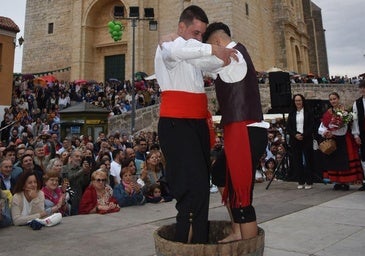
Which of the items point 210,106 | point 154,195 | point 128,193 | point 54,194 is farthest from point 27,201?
point 210,106

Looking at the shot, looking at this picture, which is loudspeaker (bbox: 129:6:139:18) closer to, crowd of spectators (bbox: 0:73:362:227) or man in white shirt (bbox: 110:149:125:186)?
crowd of spectators (bbox: 0:73:362:227)

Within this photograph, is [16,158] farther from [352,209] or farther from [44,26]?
[44,26]

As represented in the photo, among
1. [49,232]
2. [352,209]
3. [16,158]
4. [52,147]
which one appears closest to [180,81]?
[49,232]

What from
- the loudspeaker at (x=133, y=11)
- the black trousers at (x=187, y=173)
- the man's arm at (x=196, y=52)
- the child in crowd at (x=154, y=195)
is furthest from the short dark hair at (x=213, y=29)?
the loudspeaker at (x=133, y=11)

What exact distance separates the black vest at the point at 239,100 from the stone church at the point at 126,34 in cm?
2343

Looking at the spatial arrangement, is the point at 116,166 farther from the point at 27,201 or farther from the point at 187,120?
the point at 187,120

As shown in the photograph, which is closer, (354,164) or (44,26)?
(354,164)

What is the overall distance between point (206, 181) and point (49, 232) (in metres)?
2.64

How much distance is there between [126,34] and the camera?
94.0 ft

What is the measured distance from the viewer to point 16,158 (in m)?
7.56

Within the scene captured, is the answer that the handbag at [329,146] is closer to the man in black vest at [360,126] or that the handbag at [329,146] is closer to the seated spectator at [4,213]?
the man in black vest at [360,126]

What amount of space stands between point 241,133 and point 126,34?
27.7 meters

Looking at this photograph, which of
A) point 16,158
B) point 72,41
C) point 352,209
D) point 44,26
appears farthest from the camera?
point 44,26

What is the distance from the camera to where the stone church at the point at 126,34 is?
26.7 metres
